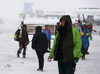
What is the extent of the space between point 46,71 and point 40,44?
0.99 meters

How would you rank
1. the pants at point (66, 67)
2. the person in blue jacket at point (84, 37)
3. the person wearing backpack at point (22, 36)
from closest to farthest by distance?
the pants at point (66, 67) < the person wearing backpack at point (22, 36) < the person in blue jacket at point (84, 37)

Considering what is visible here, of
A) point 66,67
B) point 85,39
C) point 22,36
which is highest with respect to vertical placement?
point 66,67

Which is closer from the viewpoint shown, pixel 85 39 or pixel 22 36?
pixel 22 36

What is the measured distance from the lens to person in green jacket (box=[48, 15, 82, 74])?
5.99m

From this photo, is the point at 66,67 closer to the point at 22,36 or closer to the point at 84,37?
the point at 22,36

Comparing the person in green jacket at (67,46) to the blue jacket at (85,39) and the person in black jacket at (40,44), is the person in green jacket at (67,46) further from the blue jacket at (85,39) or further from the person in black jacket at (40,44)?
the blue jacket at (85,39)

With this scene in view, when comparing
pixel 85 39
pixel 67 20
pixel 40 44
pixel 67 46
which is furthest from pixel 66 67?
pixel 85 39

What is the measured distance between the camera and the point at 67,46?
6008mm

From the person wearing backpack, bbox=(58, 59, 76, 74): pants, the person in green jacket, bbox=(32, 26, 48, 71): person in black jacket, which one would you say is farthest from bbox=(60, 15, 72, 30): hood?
the person wearing backpack

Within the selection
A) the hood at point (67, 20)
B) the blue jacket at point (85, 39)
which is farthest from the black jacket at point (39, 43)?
the blue jacket at point (85, 39)

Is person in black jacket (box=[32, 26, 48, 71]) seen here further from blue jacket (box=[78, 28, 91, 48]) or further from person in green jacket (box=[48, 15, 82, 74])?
blue jacket (box=[78, 28, 91, 48])

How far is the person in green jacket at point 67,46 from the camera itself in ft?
19.7

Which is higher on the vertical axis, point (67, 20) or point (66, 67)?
point (67, 20)

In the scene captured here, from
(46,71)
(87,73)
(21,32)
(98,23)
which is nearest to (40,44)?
(46,71)
